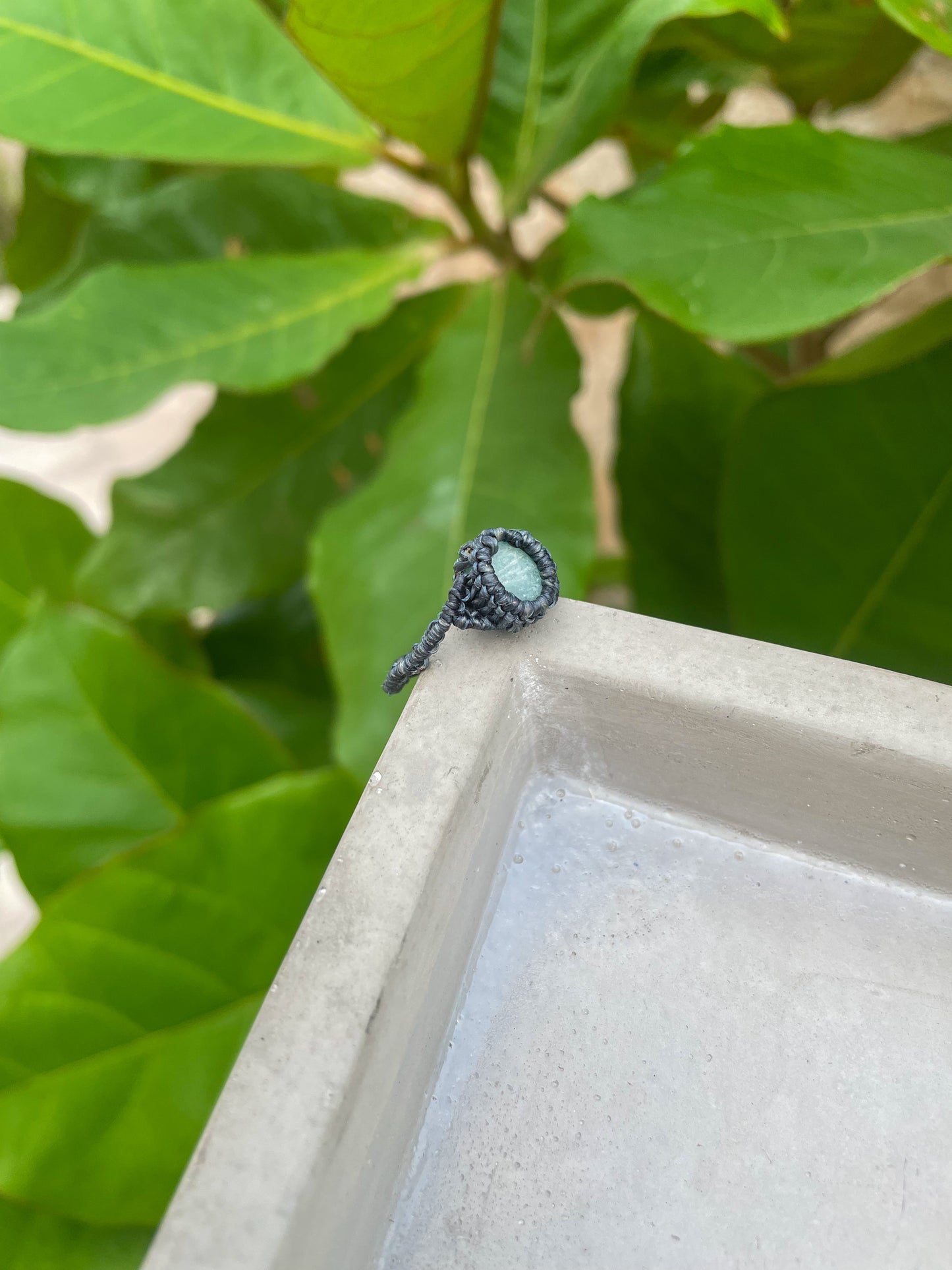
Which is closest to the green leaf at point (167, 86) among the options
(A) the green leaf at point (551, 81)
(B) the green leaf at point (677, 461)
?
(A) the green leaf at point (551, 81)

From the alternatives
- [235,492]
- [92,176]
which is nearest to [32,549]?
[235,492]

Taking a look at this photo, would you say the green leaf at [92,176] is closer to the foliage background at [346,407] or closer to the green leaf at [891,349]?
the foliage background at [346,407]

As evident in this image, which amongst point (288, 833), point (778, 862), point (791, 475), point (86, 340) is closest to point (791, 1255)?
point (778, 862)

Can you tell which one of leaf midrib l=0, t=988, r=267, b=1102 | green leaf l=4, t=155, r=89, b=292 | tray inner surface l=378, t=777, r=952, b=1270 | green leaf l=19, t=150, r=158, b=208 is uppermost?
green leaf l=19, t=150, r=158, b=208

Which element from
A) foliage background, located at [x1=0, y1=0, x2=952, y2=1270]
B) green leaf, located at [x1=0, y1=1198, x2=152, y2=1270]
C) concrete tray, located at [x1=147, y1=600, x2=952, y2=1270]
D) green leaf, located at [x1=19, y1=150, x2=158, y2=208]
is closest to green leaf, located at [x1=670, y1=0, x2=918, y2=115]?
foliage background, located at [x1=0, y1=0, x2=952, y2=1270]

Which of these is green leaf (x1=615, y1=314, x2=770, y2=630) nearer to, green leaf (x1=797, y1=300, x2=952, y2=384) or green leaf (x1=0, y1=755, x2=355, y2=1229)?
green leaf (x1=797, y1=300, x2=952, y2=384)

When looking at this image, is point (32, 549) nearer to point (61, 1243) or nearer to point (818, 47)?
point (61, 1243)
